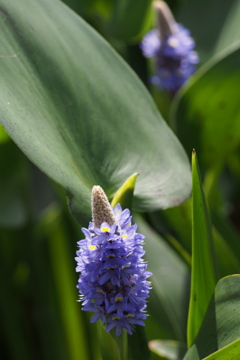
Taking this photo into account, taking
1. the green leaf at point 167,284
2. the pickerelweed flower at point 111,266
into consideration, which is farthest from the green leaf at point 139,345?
the green leaf at point 167,284

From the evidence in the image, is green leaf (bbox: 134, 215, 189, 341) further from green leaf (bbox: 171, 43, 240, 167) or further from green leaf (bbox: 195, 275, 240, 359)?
green leaf (bbox: 195, 275, 240, 359)

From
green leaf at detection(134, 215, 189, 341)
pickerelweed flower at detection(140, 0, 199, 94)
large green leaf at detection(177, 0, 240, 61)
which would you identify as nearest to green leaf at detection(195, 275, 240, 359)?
green leaf at detection(134, 215, 189, 341)

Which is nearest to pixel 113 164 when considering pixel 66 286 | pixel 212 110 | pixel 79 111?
pixel 79 111

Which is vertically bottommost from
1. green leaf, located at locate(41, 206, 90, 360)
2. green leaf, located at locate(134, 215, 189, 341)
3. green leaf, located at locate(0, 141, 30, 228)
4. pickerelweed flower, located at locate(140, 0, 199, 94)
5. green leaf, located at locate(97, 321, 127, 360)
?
green leaf, located at locate(41, 206, 90, 360)

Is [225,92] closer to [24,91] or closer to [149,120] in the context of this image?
[149,120]

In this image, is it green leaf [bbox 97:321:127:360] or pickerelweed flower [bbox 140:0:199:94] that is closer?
green leaf [bbox 97:321:127:360]

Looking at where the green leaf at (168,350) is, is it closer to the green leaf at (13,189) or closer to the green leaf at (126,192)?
the green leaf at (126,192)

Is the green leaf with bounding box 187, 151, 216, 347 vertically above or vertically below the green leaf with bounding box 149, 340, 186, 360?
above

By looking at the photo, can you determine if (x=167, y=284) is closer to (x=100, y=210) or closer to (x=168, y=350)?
(x=168, y=350)
